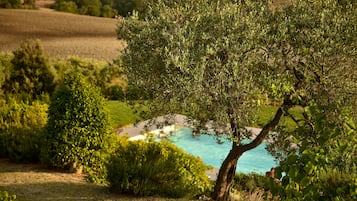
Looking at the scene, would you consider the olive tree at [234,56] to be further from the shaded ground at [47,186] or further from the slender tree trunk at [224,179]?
the shaded ground at [47,186]

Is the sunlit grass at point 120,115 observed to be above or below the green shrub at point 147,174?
below

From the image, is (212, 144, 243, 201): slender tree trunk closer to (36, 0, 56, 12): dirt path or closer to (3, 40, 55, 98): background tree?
(3, 40, 55, 98): background tree

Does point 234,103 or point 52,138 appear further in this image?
point 52,138

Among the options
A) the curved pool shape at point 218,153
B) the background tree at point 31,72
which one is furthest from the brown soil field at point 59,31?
the curved pool shape at point 218,153

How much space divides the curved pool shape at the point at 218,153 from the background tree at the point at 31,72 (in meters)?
5.46

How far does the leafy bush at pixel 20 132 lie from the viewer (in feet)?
35.1

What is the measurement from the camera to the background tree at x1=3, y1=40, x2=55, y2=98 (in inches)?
784

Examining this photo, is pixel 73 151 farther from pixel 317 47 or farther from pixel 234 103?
pixel 317 47

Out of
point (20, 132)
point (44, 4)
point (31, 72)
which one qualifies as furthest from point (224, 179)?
point (44, 4)

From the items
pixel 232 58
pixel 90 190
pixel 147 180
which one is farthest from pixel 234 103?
pixel 90 190

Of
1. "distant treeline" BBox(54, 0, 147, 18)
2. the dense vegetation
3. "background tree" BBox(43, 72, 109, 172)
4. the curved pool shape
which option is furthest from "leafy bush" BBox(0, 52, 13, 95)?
"distant treeline" BBox(54, 0, 147, 18)

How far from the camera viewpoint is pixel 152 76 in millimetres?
7055

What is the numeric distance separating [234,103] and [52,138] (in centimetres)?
447

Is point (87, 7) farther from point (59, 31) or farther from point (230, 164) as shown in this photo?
point (230, 164)
